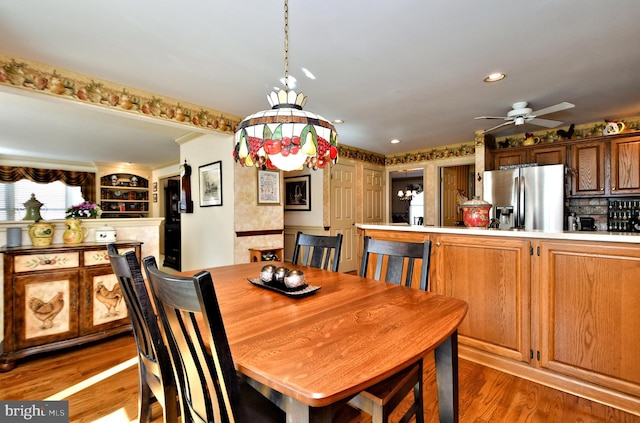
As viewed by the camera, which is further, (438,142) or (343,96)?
(438,142)

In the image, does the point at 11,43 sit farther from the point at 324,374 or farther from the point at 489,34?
the point at 489,34

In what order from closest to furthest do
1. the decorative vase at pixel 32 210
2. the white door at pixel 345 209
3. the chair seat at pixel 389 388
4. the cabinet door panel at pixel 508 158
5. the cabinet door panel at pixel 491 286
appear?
the chair seat at pixel 389 388 → the cabinet door panel at pixel 491 286 → the decorative vase at pixel 32 210 → the cabinet door panel at pixel 508 158 → the white door at pixel 345 209

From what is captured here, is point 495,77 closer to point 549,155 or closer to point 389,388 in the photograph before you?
point 549,155

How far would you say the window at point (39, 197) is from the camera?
605cm

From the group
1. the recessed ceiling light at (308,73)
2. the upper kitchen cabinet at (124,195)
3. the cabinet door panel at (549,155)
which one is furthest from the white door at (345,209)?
the upper kitchen cabinet at (124,195)

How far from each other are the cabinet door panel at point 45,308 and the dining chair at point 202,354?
2069 millimetres

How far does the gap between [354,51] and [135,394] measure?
8.80ft

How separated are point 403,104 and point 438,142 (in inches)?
81.6

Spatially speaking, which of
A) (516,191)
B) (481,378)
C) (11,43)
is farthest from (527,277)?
A: (11,43)

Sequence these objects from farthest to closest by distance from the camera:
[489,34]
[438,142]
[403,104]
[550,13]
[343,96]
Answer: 1. [438,142]
2. [403,104]
3. [343,96]
4. [489,34]
5. [550,13]

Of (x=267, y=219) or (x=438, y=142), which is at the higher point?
(x=438, y=142)

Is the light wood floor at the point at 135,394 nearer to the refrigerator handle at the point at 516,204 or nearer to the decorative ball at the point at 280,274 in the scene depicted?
the decorative ball at the point at 280,274

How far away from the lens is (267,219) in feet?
12.7

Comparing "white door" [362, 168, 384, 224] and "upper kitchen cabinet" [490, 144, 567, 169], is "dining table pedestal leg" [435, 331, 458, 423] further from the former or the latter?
"white door" [362, 168, 384, 224]
